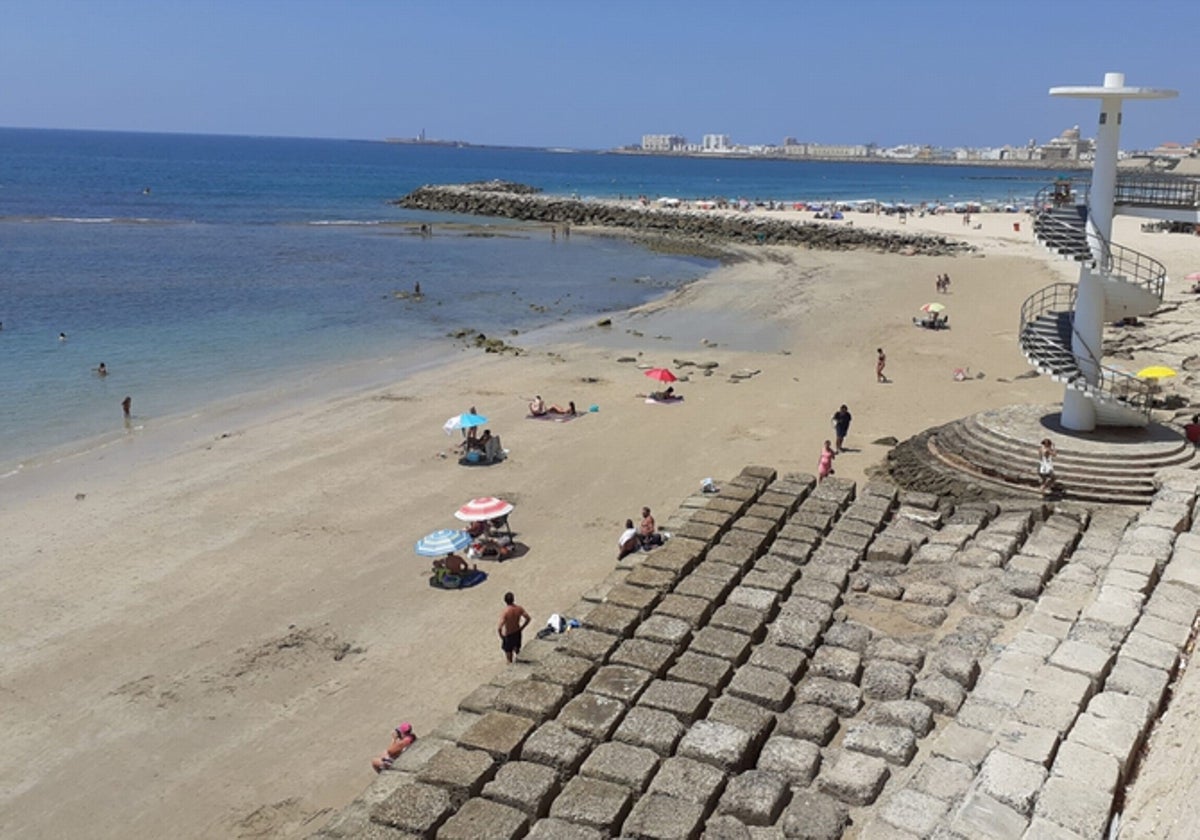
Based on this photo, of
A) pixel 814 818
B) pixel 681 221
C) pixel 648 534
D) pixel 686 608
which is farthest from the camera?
pixel 681 221

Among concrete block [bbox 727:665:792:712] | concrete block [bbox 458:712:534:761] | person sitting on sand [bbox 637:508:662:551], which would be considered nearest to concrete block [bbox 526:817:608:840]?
concrete block [bbox 458:712:534:761]

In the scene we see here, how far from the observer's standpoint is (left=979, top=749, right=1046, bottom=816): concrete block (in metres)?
7.97

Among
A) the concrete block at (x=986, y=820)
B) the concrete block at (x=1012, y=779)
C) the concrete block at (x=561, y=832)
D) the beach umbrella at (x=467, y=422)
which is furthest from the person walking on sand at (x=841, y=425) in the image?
the concrete block at (x=561, y=832)

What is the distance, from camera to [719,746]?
9258 millimetres

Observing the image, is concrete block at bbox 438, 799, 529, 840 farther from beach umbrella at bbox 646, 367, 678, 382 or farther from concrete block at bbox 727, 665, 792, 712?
beach umbrella at bbox 646, 367, 678, 382

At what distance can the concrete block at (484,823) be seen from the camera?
8.14m

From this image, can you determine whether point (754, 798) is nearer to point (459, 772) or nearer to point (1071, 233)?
point (459, 772)

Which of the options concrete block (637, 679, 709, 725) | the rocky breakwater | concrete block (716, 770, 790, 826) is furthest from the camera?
the rocky breakwater

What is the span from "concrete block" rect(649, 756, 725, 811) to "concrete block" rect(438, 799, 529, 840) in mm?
1235

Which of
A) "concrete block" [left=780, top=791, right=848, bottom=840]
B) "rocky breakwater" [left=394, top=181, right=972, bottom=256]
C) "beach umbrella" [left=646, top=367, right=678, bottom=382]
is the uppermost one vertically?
"rocky breakwater" [left=394, top=181, right=972, bottom=256]

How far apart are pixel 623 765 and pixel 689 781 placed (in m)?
0.63

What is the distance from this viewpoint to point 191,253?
5588cm

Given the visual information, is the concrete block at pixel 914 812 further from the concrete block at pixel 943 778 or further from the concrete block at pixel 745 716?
the concrete block at pixel 745 716

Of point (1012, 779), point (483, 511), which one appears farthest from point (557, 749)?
point (483, 511)
